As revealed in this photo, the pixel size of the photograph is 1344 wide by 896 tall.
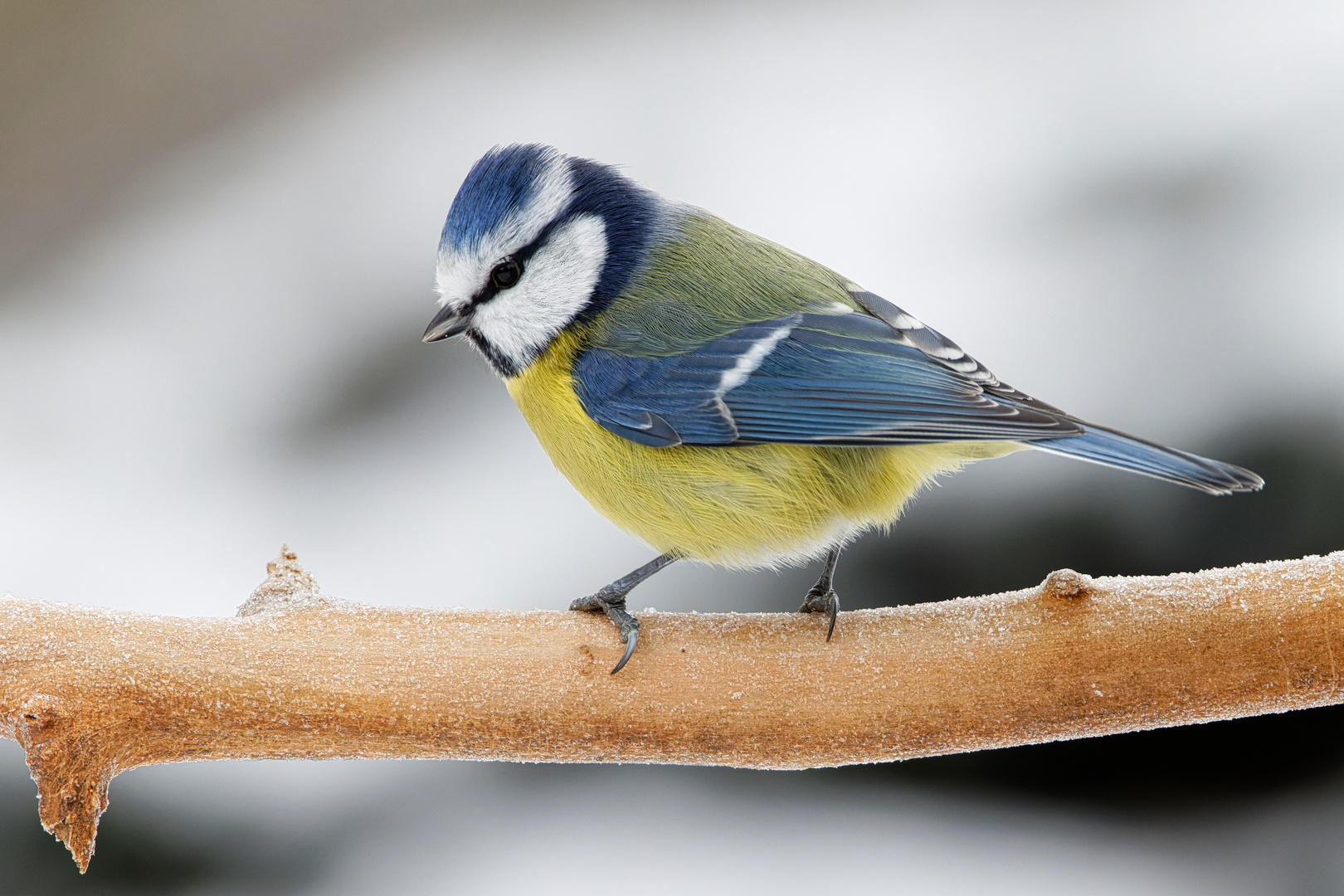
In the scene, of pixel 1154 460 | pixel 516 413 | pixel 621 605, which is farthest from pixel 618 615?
pixel 516 413

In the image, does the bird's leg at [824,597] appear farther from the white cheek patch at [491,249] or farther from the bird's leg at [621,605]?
the white cheek patch at [491,249]

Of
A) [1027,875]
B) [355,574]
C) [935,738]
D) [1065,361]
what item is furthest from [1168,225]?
[355,574]

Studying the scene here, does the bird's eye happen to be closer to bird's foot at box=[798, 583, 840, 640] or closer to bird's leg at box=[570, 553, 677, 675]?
bird's leg at box=[570, 553, 677, 675]

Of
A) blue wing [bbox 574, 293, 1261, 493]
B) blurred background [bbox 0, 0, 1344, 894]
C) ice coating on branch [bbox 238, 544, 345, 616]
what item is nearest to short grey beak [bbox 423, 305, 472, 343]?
blue wing [bbox 574, 293, 1261, 493]

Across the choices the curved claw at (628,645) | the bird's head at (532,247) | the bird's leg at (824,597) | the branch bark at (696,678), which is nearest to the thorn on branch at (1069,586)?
the branch bark at (696,678)

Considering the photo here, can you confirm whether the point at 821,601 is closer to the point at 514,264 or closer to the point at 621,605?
the point at 621,605
